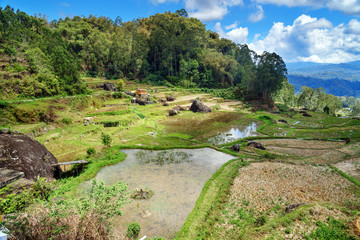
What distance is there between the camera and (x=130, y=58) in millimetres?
59531

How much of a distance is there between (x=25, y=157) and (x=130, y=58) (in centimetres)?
5380

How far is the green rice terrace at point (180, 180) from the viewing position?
23.3ft

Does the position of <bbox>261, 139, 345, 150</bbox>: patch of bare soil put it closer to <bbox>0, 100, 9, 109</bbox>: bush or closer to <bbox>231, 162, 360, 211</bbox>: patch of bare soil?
<bbox>231, 162, 360, 211</bbox>: patch of bare soil

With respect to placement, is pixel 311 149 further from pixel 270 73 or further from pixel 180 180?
pixel 270 73

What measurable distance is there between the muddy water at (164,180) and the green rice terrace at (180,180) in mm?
74

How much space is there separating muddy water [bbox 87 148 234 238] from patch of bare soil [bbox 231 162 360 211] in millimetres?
2947

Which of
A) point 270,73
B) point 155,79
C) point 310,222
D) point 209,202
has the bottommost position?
point 209,202

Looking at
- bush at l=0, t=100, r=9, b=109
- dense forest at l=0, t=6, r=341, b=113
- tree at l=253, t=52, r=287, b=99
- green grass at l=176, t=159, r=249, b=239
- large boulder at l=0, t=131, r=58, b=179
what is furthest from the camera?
tree at l=253, t=52, r=287, b=99

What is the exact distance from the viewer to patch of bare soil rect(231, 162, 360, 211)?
418 inches

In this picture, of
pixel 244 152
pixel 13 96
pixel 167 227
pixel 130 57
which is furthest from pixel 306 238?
pixel 130 57

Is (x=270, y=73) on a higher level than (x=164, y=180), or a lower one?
higher

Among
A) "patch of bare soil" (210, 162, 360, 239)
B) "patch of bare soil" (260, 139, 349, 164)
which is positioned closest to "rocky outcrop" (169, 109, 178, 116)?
"patch of bare soil" (260, 139, 349, 164)

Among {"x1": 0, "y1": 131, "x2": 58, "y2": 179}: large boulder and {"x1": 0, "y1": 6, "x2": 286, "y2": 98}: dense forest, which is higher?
{"x1": 0, "y1": 6, "x2": 286, "y2": 98}: dense forest

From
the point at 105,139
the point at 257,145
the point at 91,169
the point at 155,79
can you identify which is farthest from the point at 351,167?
the point at 155,79
